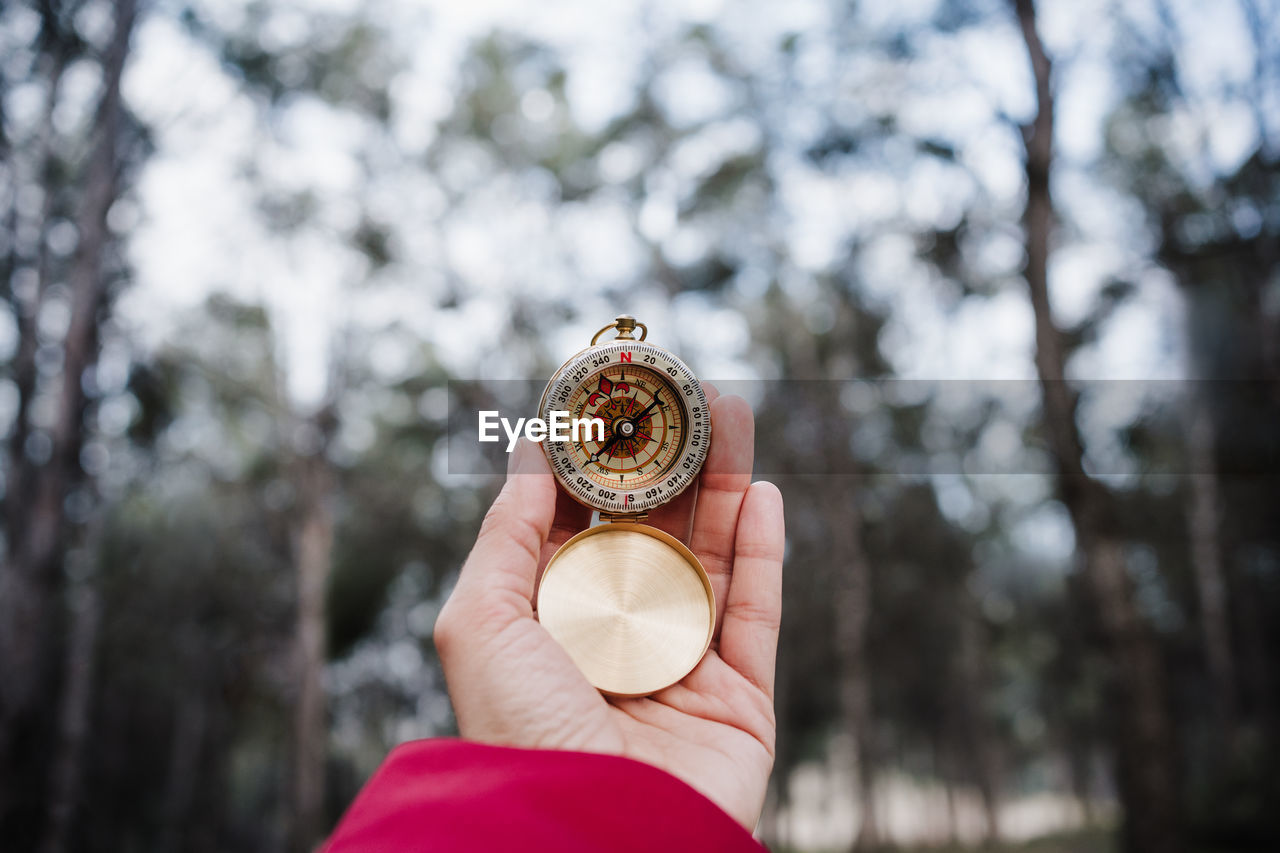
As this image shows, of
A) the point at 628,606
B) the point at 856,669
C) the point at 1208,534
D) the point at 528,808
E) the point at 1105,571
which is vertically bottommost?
the point at 856,669

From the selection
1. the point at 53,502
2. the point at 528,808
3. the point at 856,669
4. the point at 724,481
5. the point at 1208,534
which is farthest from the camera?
the point at 1208,534

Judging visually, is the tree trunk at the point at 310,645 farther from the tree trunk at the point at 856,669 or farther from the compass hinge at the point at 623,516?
the compass hinge at the point at 623,516

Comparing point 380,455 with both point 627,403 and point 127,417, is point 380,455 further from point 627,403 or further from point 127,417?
point 627,403

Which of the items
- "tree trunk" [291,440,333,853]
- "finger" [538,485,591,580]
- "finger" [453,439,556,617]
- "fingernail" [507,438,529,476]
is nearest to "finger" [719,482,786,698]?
"finger" [538,485,591,580]

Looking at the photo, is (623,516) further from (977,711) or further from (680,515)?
(977,711)

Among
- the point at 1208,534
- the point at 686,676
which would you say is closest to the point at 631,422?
the point at 686,676

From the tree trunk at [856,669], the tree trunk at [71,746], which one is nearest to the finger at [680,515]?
the tree trunk at [71,746]

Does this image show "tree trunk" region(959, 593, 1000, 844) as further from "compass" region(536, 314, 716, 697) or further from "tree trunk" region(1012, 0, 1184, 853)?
"compass" region(536, 314, 716, 697)
